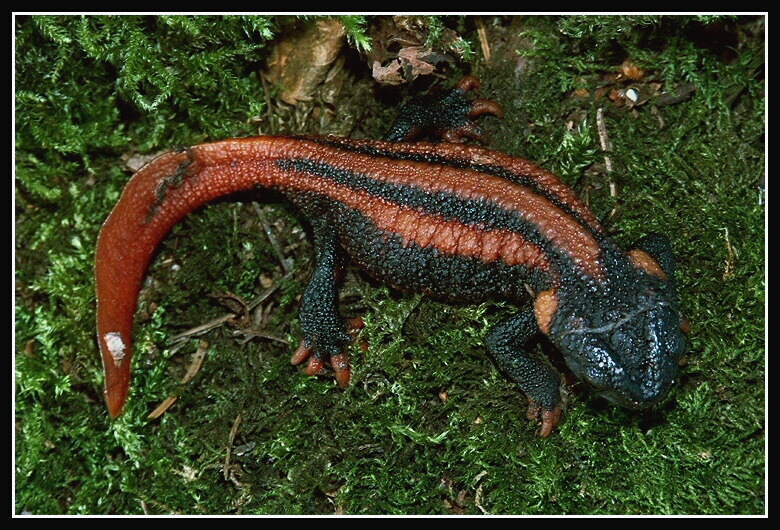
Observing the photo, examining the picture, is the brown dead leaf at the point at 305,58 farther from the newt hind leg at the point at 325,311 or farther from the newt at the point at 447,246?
the newt hind leg at the point at 325,311

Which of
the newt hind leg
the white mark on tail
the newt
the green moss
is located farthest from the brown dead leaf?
the white mark on tail

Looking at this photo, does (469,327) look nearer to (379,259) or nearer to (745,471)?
(379,259)

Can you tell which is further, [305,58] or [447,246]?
[305,58]

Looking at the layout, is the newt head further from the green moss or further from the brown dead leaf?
the brown dead leaf

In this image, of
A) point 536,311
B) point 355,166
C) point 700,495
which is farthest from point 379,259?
point 700,495

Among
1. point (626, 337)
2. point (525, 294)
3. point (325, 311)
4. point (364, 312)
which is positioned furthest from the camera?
point (364, 312)

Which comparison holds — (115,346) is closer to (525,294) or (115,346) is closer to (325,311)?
(325,311)

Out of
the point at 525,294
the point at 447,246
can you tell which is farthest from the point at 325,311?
the point at 525,294
